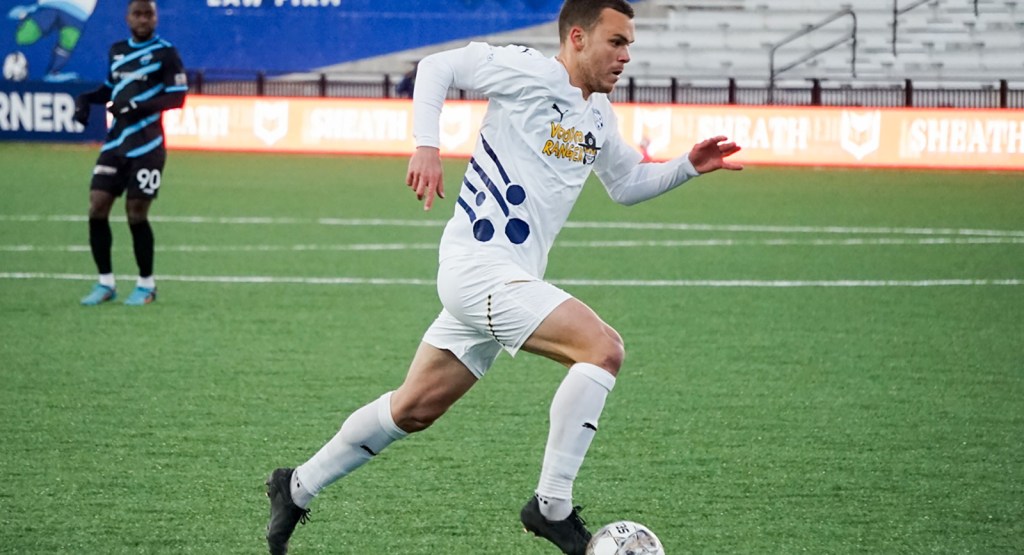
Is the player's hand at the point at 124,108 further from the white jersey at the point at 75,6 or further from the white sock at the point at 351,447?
the white jersey at the point at 75,6

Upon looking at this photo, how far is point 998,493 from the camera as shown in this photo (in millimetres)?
5875

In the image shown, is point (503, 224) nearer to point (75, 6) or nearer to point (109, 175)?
point (109, 175)

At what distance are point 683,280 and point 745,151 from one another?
12589 mm

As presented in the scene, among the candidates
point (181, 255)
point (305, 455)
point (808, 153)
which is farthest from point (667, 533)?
point (808, 153)

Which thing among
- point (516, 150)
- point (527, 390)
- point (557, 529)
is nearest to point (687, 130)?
point (527, 390)

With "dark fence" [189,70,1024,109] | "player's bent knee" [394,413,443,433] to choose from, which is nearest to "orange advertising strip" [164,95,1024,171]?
"dark fence" [189,70,1024,109]

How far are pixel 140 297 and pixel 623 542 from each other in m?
6.85

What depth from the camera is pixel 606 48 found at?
4926 mm

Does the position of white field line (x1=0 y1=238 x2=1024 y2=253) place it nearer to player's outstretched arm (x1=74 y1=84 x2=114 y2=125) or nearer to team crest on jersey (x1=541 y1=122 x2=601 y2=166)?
player's outstretched arm (x1=74 y1=84 x2=114 y2=125)

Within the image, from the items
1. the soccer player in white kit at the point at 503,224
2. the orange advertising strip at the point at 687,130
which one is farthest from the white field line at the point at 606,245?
the soccer player in white kit at the point at 503,224

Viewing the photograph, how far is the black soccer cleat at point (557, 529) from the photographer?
15.0 ft

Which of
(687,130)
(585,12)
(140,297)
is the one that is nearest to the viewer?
(585,12)

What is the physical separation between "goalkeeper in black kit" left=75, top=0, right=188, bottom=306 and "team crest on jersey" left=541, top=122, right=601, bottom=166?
20.1 ft

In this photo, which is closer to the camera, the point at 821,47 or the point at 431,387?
the point at 431,387
